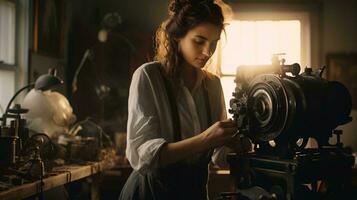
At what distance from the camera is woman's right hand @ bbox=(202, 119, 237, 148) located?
1.56 meters

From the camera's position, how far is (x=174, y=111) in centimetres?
177

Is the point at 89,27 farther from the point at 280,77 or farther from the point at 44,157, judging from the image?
the point at 280,77

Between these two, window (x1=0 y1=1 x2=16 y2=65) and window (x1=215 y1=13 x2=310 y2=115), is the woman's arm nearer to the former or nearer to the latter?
window (x1=0 y1=1 x2=16 y2=65)

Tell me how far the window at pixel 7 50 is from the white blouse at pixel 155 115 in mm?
1879

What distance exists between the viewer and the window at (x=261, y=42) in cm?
408

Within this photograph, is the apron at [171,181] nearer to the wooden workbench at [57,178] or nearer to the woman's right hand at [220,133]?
the woman's right hand at [220,133]

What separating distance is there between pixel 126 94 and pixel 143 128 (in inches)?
106

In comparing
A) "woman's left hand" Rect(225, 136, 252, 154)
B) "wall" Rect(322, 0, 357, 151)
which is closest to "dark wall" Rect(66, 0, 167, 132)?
"wall" Rect(322, 0, 357, 151)

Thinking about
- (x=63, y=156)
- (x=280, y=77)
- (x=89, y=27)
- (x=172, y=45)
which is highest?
(x=89, y=27)

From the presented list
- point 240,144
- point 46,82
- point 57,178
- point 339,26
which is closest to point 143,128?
point 240,144

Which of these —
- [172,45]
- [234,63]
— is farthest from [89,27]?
[172,45]

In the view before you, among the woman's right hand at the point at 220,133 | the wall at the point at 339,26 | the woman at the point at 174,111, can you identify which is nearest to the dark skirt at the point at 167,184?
the woman at the point at 174,111

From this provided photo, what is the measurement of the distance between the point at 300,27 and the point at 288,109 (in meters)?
3.05

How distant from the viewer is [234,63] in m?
4.09
